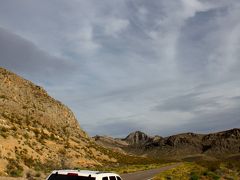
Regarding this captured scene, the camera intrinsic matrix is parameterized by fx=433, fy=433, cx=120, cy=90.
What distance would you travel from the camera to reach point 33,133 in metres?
63.2

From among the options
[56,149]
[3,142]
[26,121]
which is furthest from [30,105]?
[3,142]

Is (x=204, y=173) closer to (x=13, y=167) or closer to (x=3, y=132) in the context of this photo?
(x=13, y=167)

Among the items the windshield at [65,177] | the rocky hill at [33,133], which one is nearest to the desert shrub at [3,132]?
the rocky hill at [33,133]

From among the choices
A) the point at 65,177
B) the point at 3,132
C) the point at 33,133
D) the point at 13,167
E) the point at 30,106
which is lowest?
the point at 65,177

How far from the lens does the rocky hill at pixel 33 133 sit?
48.8 metres

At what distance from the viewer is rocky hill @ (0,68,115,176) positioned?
1922 inches

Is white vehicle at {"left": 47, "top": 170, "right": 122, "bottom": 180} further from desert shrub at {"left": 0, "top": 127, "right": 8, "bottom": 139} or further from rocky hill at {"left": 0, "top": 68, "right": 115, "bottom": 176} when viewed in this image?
desert shrub at {"left": 0, "top": 127, "right": 8, "bottom": 139}

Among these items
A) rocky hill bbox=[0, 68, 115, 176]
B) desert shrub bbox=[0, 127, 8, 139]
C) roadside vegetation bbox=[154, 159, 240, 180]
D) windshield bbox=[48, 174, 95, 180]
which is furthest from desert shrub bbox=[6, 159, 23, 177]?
windshield bbox=[48, 174, 95, 180]

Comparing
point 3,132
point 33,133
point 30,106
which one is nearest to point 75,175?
point 3,132

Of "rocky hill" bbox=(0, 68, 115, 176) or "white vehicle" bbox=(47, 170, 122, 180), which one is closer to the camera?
"white vehicle" bbox=(47, 170, 122, 180)

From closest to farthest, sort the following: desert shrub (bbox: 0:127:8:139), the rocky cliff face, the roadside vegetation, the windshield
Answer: the windshield, the roadside vegetation, desert shrub (bbox: 0:127:8:139), the rocky cliff face

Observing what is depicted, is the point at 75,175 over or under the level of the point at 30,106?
under

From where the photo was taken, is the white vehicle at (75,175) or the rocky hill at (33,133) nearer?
the white vehicle at (75,175)

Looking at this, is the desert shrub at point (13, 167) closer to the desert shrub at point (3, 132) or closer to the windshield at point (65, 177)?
the desert shrub at point (3, 132)
